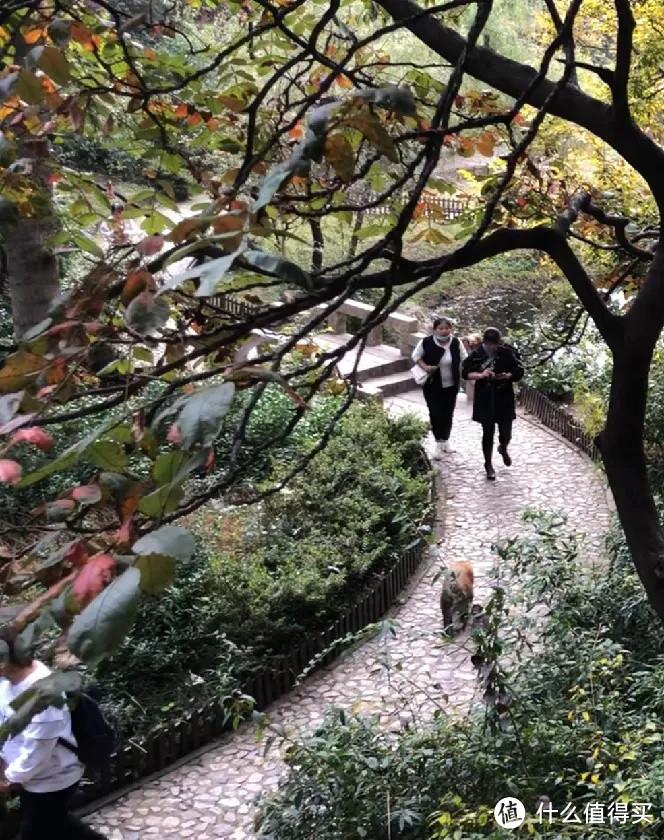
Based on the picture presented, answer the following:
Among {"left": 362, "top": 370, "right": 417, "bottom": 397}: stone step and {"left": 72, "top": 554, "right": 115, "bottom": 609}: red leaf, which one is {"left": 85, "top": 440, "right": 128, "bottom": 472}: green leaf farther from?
{"left": 362, "top": 370, "right": 417, "bottom": 397}: stone step

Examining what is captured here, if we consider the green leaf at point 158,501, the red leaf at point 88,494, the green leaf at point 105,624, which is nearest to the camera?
the green leaf at point 105,624

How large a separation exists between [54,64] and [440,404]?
7559mm

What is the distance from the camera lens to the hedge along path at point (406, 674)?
5090 millimetres

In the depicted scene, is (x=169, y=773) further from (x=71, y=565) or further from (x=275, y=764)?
(x=71, y=565)

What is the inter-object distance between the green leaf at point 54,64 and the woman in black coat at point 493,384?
6028 millimetres

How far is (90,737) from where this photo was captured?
383 cm

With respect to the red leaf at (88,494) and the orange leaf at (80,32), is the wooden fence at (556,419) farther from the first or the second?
the red leaf at (88,494)

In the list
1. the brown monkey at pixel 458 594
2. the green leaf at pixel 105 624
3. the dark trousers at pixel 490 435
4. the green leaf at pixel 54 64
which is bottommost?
the green leaf at pixel 105 624

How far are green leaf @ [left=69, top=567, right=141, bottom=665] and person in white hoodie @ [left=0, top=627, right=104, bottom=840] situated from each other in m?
2.78

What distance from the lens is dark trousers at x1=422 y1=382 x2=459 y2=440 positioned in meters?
9.23

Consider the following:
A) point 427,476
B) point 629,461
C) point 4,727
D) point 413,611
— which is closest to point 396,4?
point 629,461

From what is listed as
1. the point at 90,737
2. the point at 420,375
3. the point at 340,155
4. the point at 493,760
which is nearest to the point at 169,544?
the point at 340,155

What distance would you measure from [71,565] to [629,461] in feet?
6.71

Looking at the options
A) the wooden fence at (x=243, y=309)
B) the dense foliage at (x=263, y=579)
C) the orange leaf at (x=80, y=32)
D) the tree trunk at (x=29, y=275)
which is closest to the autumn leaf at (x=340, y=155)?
the wooden fence at (x=243, y=309)
